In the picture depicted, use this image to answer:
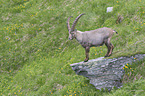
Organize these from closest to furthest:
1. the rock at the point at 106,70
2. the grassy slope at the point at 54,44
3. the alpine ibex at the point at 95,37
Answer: the rock at the point at 106,70, the alpine ibex at the point at 95,37, the grassy slope at the point at 54,44

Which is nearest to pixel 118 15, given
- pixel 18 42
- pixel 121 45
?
pixel 121 45

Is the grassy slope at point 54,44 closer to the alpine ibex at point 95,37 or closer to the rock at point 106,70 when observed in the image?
the rock at point 106,70

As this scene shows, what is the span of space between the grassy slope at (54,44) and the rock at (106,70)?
324mm

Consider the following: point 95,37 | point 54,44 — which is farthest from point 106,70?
point 54,44

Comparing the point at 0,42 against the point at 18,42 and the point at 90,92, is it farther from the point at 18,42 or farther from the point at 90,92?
the point at 90,92

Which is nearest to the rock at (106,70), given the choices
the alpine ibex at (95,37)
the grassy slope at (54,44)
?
the grassy slope at (54,44)

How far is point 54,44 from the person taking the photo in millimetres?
14984

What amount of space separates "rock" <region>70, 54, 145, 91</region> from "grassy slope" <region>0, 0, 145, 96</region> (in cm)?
32

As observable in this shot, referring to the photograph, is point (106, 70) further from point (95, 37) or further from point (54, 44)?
point (54, 44)

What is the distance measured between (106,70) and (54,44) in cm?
840

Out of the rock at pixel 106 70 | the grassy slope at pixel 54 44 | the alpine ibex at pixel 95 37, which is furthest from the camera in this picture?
the grassy slope at pixel 54 44

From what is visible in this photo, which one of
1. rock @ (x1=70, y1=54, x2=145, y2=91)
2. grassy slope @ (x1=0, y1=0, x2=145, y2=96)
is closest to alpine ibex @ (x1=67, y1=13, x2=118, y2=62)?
rock @ (x1=70, y1=54, x2=145, y2=91)

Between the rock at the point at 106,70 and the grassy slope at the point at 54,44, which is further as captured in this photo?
the grassy slope at the point at 54,44

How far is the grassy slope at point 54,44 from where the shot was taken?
9047 mm
